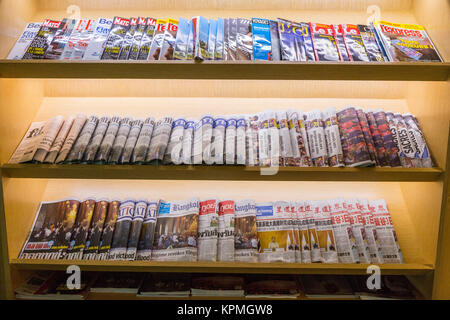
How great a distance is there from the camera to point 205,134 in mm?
1497

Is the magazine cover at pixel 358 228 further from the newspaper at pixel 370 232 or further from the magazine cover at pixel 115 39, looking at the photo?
the magazine cover at pixel 115 39

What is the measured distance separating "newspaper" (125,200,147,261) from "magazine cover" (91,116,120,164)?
0.29 metres

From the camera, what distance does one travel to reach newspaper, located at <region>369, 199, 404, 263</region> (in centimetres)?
151

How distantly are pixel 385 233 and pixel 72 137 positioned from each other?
1.44 meters

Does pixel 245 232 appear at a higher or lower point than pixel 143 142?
lower

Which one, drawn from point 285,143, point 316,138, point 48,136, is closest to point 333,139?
point 316,138

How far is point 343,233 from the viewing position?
155cm

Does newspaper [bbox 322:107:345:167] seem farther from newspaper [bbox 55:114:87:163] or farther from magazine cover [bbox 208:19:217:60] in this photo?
newspaper [bbox 55:114:87:163]

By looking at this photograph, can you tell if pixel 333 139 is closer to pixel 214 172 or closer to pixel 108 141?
pixel 214 172

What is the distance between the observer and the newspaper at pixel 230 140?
1.43 metres

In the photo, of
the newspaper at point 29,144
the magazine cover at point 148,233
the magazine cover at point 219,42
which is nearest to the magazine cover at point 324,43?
the magazine cover at point 219,42

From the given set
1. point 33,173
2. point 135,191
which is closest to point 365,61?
point 135,191

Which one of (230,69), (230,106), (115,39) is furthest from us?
(230,106)

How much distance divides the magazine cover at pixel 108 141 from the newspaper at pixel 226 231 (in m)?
0.56
